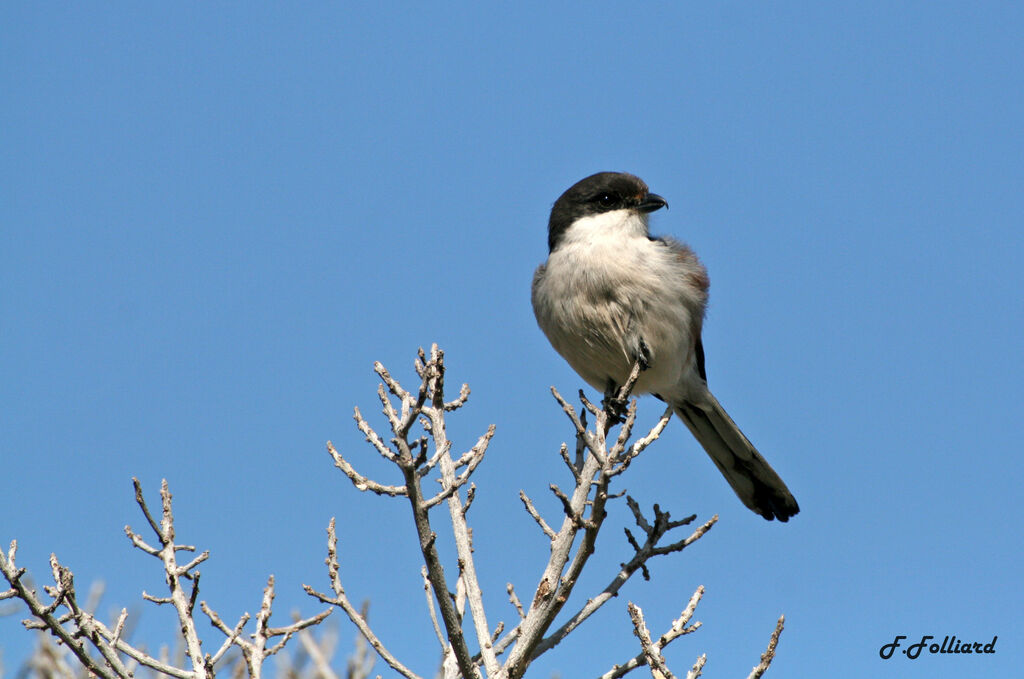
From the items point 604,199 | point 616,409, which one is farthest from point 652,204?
point 616,409

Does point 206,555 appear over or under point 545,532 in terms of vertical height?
under

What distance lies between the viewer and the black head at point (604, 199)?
5.98m

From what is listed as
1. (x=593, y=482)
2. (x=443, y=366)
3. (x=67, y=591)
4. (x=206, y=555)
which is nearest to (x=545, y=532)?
(x=593, y=482)

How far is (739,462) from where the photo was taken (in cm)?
612

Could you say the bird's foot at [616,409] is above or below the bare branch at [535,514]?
above

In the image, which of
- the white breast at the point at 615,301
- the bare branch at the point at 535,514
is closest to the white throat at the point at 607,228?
the white breast at the point at 615,301

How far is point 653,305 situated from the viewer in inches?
212

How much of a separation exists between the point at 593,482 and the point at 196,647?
4.97ft

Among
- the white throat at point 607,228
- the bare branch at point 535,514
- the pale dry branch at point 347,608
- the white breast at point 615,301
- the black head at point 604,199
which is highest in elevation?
the black head at point 604,199

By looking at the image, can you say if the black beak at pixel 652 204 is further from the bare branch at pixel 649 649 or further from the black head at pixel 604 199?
the bare branch at pixel 649 649

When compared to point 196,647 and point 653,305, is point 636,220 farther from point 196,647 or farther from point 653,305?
point 196,647

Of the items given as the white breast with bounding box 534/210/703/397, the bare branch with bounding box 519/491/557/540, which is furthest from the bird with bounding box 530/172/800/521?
the bare branch with bounding box 519/491/557/540

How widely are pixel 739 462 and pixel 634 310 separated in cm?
144

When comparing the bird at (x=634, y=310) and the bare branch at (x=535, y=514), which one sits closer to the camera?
the bare branch at (x=535, y=514)
